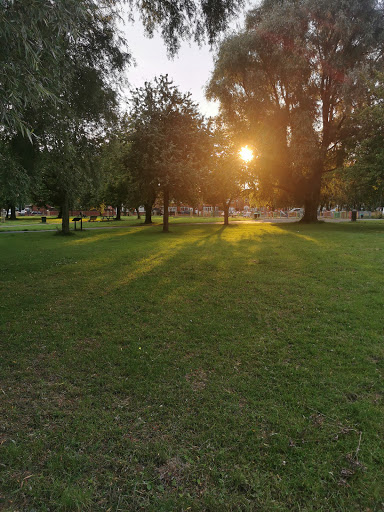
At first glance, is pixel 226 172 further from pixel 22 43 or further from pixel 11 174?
pixel 22 43

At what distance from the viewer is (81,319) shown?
15.9 feet

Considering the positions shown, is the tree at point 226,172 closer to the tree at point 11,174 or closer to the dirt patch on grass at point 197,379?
the tree at point 11,174

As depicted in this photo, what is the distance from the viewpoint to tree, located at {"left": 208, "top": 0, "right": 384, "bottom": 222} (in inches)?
731

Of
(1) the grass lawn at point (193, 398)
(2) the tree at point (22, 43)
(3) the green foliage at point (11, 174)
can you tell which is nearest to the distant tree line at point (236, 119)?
(3) the green foliage at point (11, 174)

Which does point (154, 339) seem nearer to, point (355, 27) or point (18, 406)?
point (18, 406)

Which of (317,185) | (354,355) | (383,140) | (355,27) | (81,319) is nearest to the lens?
(354,355)

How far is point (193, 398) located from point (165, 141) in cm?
1699

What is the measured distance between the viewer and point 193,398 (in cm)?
298

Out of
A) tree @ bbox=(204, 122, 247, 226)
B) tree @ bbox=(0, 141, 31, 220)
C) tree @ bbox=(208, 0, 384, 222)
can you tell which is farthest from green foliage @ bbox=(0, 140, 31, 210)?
tree @ bbox=(204, 122, 247, 226)

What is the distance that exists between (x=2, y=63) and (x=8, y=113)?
442 mm

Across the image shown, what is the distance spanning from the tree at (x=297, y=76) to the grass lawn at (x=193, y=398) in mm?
17225

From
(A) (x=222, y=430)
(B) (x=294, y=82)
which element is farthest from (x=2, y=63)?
(B) (x=294, y=82)

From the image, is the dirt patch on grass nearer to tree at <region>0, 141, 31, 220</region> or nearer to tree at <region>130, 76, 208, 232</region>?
tree at <region>0, 141, 31, 220</region>

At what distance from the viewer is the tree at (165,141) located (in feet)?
57.0
